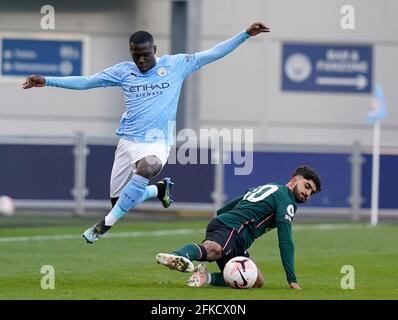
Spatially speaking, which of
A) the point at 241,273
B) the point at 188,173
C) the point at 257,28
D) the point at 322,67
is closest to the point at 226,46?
the point at 257,28

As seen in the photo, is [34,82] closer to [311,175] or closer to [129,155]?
[129,155]

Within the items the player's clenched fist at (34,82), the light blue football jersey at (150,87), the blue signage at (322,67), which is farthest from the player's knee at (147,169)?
the blue signage at (322,67)

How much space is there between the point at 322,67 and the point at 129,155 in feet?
54.5

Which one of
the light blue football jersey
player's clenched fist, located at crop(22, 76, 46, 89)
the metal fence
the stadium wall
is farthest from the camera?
the stadium wall

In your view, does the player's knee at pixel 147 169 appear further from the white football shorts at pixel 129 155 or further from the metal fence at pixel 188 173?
the metal fence at pixel 188 173

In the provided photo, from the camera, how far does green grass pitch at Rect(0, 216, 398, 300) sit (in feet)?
39.2

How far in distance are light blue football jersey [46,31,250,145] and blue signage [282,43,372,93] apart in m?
16.2

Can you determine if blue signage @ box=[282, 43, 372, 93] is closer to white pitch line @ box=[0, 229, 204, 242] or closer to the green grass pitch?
the green grass pitch

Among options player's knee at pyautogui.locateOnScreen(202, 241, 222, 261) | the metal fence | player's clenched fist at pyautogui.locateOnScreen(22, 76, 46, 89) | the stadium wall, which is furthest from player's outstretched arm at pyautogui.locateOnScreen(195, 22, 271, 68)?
the stadium wall
